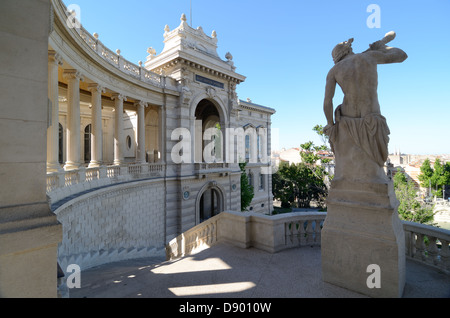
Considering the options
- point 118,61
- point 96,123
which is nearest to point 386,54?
point 96,123

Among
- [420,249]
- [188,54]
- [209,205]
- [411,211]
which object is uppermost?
[188,54]

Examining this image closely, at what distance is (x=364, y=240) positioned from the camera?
418 cm

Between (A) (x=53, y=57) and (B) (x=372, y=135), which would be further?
(A) (x=53, y=57)

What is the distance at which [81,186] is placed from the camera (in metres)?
9.98

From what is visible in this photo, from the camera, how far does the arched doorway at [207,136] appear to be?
83.7ft

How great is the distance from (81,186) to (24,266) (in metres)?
8.48

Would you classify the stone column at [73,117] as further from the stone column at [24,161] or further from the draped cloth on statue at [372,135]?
the draped cloth on statue at [372,135]

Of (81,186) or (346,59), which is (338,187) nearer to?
(346,59)

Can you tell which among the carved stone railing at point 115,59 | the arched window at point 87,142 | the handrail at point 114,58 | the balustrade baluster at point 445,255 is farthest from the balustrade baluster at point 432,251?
the arched window at point 87,142

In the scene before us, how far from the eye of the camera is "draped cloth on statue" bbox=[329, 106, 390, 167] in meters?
4.29

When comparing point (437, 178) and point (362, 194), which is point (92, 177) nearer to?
point (362, 194)

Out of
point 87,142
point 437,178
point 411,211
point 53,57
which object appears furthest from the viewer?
point 437,178

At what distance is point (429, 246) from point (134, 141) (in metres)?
23.0

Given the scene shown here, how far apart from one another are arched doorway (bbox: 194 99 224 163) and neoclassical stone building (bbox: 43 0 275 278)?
0.41 ft
